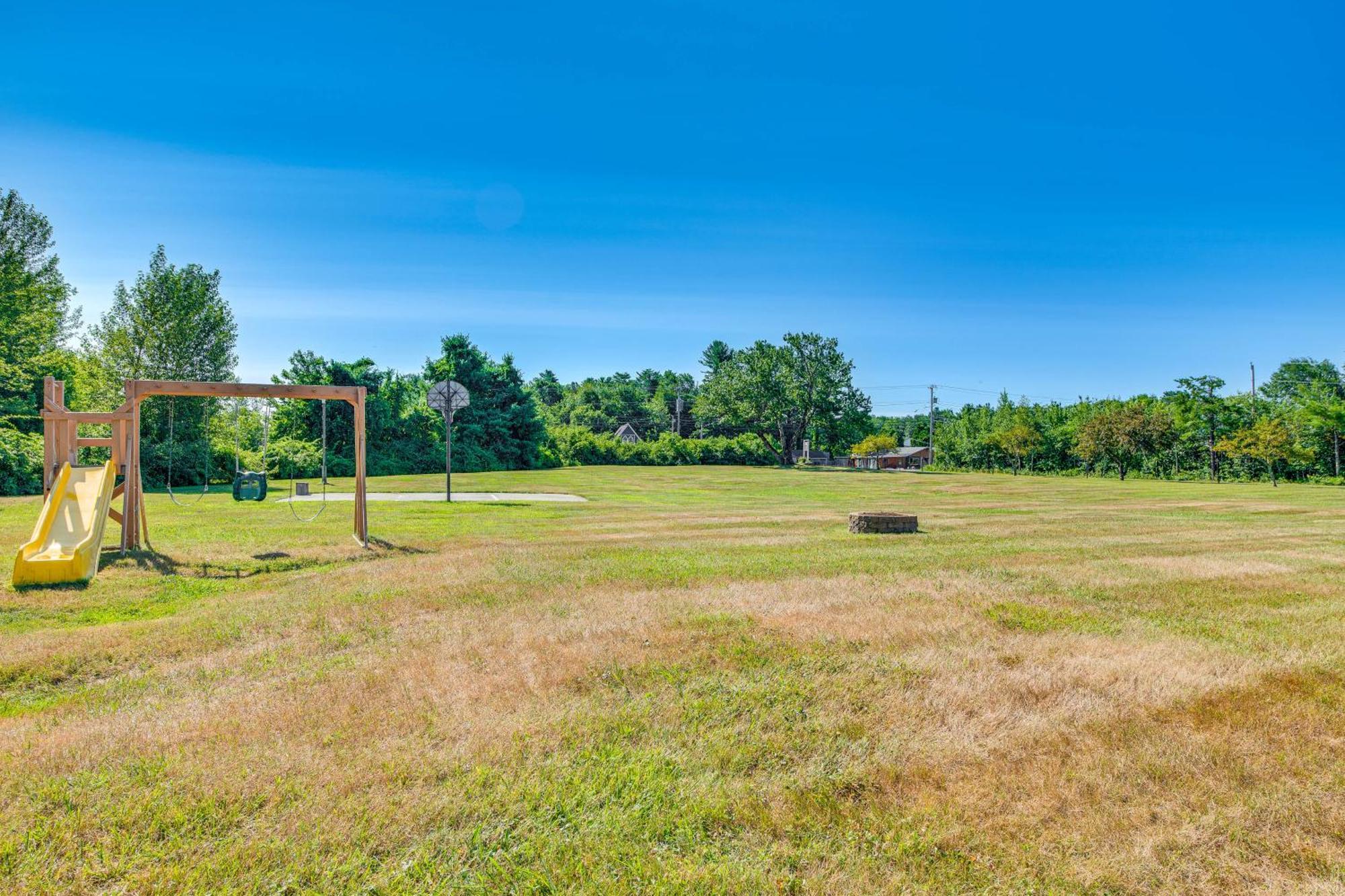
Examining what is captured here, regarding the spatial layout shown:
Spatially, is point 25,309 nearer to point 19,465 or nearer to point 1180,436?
point 19,465

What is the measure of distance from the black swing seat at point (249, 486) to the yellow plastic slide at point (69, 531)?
2846 millimetres

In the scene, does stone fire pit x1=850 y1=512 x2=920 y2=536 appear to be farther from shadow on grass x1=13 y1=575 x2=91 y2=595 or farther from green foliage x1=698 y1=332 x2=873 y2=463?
green foliage x1=698 y1=332 x2=873 y2=463

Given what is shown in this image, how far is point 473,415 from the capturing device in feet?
138

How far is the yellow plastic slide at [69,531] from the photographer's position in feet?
25.3

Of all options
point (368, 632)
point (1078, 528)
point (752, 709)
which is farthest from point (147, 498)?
point (1078, 528)

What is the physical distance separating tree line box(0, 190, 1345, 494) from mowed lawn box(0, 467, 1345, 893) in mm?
9741

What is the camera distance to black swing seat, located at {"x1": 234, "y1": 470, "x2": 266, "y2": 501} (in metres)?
13.2

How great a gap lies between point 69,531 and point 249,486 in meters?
4.51

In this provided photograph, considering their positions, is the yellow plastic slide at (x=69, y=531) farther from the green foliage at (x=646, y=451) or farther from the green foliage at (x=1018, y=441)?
the green foliage at (x=1018, y=441)

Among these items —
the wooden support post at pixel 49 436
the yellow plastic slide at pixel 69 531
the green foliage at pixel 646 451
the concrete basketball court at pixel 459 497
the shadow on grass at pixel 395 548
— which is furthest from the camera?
the green foliage at pixel 646 451

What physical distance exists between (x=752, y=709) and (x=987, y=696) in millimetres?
1519

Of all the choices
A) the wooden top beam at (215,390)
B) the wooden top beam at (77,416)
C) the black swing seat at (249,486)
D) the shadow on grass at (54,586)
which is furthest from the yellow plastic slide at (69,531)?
the black swing seat at (249,486)

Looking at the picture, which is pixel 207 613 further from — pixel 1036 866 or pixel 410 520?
pixel 410 520

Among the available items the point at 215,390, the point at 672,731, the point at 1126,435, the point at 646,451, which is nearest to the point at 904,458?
the point at 1126,435
